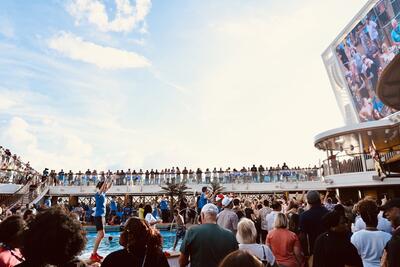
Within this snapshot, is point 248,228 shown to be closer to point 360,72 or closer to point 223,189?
point 223,189

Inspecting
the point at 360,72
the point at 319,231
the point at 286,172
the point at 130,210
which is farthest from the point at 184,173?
the point at 319,231

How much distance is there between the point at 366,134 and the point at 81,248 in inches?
896

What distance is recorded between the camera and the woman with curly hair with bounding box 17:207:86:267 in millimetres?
1735

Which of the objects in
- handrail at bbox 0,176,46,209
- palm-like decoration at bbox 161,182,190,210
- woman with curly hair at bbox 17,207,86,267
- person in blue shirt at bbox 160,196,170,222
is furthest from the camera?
palm-like decoration at bbox 161,182,190,210

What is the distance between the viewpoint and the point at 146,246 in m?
2.51

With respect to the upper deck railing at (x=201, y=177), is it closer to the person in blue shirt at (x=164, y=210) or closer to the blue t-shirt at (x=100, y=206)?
the person in blue shirt at (x=164, y=210)

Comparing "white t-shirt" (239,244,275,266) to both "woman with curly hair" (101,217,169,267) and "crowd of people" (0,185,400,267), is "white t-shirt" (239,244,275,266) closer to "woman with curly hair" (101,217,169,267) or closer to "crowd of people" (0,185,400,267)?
"crowd of people" (0,185,400,267)

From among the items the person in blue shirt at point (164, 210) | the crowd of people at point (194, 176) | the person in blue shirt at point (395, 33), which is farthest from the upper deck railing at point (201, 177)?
the person in blue shirt at point (395, 33)

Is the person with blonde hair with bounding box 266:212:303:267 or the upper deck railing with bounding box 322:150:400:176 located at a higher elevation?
the upper deck railing with bounding box 322:150:400:176

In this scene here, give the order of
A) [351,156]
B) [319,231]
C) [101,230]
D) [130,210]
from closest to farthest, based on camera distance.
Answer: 1. [319,231]
2. [101,230]
3. [351,156]
4. [130,210]

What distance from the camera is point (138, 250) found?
2504 mm

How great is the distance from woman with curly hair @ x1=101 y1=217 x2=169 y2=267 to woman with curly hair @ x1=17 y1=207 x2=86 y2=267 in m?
0.65

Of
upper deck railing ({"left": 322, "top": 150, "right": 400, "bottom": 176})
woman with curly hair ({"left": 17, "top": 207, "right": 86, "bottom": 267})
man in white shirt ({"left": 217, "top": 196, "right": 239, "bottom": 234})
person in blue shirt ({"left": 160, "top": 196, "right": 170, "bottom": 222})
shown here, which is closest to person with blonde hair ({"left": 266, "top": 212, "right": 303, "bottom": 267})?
man in white shirt ({"left": 217, "top": 196, "right": 239, "bottom": 234})

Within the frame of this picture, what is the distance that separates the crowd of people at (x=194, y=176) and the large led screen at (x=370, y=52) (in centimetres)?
954
